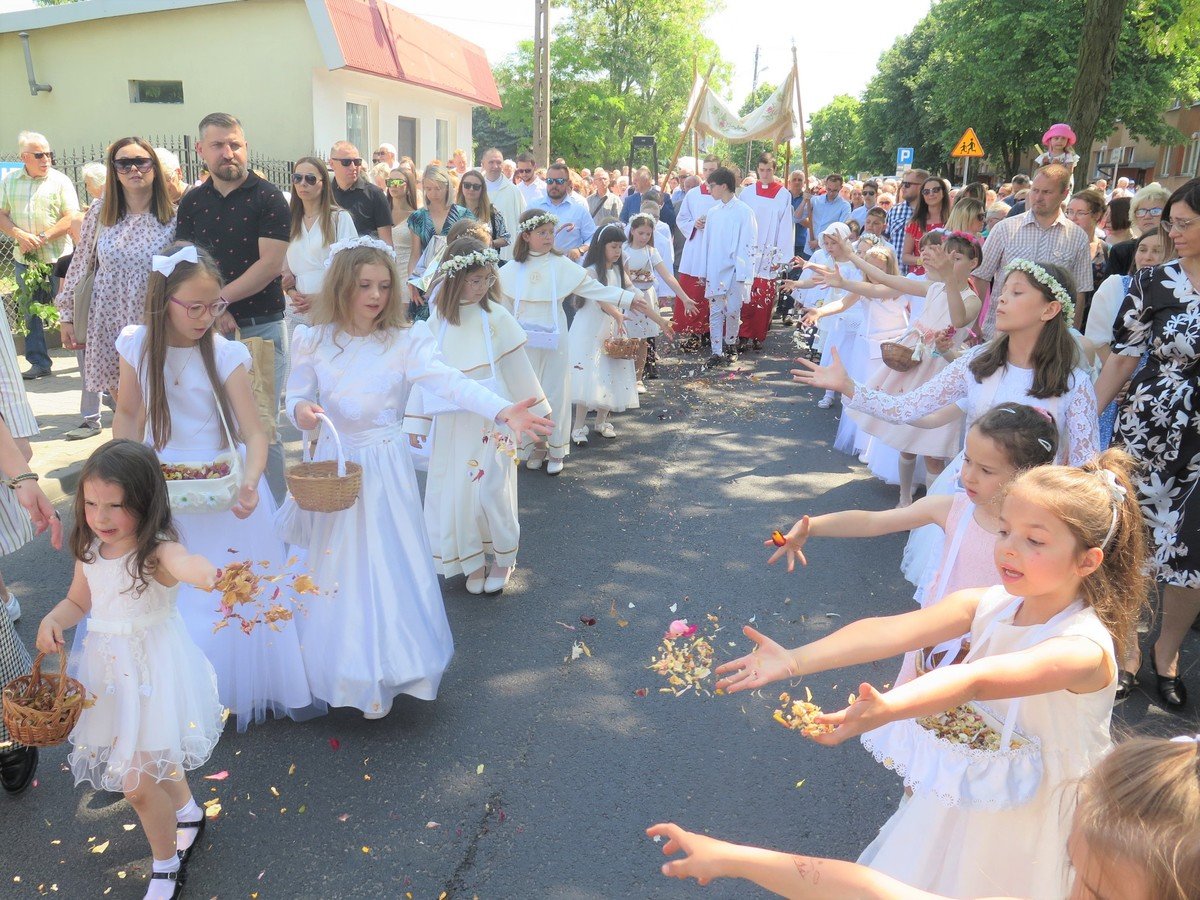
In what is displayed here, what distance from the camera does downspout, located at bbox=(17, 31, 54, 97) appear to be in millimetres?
20812

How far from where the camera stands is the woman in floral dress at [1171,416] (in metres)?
4.46

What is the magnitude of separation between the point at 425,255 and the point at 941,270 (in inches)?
175

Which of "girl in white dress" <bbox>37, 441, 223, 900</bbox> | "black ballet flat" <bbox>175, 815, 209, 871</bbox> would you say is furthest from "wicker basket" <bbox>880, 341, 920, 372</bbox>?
"black ballet flat" <bbox>175, 815, 209, 871</bbox>

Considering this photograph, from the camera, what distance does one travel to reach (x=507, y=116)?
181 feet

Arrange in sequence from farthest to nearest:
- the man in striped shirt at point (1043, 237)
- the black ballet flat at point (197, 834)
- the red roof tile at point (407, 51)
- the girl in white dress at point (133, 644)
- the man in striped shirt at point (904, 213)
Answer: the red roof tile at point (407, 51) < the man in striped shirt at point (904, 213) < the man in striped shirt at point (1043, 237) < the black ballet flat at point (197, 834) < the girl in white dress at point (133, 644)

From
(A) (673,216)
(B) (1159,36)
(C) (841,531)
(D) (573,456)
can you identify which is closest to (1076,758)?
(C) (841,531)

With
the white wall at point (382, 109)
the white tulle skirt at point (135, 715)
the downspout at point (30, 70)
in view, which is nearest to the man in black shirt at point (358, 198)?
the white tulle skirt at point (135, 715)

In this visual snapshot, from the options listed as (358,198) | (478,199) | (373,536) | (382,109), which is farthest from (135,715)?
(382,109)

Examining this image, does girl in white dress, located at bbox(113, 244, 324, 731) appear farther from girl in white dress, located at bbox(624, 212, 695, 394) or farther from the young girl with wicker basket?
girl in white dress, located at bbox(624, 212, 695, 394)

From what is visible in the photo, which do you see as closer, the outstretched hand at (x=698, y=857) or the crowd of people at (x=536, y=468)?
the outstretched hand at (x=698, y=857)

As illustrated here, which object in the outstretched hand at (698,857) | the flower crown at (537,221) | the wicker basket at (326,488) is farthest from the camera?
the flower crown at (537,221)

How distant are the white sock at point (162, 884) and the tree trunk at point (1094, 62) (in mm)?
11952

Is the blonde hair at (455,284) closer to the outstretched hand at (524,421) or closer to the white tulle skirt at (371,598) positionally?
the white tulle skirt at (371,598)

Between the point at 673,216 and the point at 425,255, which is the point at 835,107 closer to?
the point at 673,216
